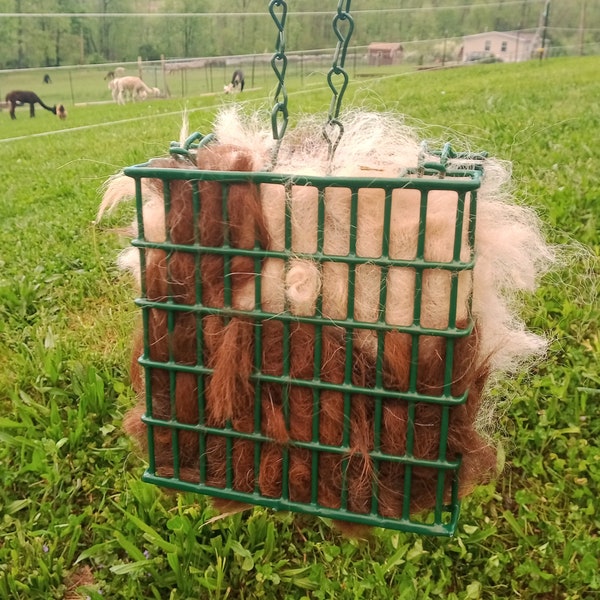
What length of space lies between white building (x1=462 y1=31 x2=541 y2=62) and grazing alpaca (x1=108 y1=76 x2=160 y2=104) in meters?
9.55

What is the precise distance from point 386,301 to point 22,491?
4.83ft

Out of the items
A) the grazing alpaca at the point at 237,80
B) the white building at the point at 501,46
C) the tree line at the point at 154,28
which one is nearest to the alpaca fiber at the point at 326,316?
the tree line at the point at 154,28

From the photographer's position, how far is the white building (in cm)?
1942

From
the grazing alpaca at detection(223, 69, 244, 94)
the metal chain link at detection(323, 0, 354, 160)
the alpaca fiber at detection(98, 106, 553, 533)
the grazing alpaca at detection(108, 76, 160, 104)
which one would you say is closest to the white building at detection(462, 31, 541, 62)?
the grazing alpaca at detection(223, 69, 244, 94)

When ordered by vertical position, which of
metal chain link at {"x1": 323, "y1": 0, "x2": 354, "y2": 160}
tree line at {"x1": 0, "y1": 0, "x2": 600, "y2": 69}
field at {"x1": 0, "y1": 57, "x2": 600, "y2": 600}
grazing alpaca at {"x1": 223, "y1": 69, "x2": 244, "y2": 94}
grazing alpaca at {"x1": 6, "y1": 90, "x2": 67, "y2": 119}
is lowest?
field at {"x1": 0, "y1": 57, "x2": 600, "y2": 600}

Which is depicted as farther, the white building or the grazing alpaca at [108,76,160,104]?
the white building

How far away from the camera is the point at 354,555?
76.5 inches

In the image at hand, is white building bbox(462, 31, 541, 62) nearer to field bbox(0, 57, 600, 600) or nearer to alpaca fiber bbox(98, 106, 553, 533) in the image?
field bbox(0, 57, 600, 600)

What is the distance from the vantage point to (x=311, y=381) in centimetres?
120

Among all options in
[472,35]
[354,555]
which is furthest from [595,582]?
[472,35]

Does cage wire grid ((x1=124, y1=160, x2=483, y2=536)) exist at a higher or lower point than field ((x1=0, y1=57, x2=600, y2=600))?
higher

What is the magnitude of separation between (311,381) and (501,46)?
21.4 m

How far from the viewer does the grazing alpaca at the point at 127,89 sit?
39.9ft

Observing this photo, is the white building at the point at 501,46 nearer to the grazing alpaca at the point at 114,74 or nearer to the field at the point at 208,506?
the grazing alpaca at the point at 114,74
